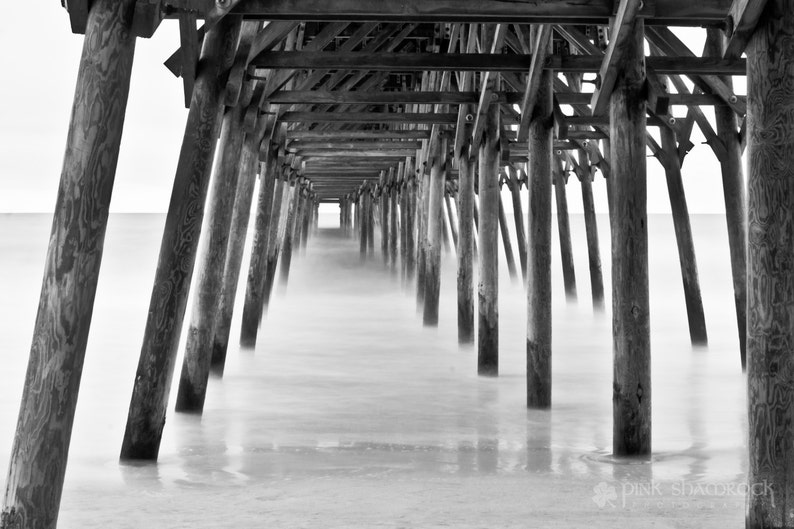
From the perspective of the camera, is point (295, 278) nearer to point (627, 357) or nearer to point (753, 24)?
point (627, 357)

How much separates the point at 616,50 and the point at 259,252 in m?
6.23

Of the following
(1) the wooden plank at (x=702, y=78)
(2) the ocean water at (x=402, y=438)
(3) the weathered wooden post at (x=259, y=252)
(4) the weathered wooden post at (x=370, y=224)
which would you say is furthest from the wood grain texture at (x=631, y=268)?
(4) the weathered wooden post at (x=370, y=224)

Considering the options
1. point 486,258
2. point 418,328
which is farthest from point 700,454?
point 418,328

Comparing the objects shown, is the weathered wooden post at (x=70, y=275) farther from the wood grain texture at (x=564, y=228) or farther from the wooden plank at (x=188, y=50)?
the wood grain texture at (x=564, y=228)

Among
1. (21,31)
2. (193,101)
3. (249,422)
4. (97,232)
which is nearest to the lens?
(97,232)

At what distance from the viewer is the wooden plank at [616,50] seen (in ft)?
13.9

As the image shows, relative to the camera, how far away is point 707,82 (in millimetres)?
7566

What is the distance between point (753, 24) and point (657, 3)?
1.21 metres

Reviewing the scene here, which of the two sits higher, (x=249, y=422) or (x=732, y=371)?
(x=732, y=371)

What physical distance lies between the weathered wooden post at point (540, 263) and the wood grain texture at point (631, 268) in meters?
1.43

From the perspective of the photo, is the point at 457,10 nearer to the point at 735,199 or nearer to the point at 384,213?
the point at 735,199

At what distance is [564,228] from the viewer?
44.5ft

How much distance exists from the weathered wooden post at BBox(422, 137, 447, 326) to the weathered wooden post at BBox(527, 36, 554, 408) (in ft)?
17.3

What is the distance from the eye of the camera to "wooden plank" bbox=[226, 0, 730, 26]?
176 inches
